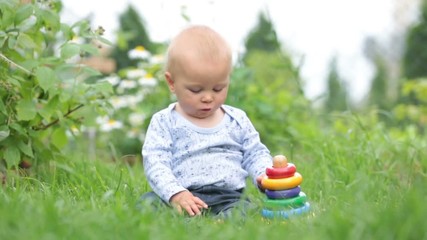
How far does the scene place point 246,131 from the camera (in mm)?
3035

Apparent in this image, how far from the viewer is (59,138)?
3.52m

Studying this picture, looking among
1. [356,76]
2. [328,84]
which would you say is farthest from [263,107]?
[356,76]

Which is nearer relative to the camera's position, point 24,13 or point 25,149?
point 24,13

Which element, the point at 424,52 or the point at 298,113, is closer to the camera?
the point at 298,113

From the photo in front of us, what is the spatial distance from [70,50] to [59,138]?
0.56 metres

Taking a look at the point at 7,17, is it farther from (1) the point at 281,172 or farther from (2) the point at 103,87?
(1) the point at 281,172

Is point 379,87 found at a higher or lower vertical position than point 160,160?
lower

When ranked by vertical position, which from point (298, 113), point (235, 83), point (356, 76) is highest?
point (235, 83)

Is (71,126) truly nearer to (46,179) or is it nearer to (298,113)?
(46,179)

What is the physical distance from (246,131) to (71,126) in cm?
104

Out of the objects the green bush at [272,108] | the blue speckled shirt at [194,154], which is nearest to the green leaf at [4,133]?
the blue speckled shirt at [194,154]

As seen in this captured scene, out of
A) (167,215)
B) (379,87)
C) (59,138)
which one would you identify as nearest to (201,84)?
(167,215)

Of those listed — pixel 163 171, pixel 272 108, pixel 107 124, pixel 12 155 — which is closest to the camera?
pixel 163 171

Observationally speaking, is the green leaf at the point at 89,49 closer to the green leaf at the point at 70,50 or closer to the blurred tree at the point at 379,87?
the green leaf at the point at 70,50
